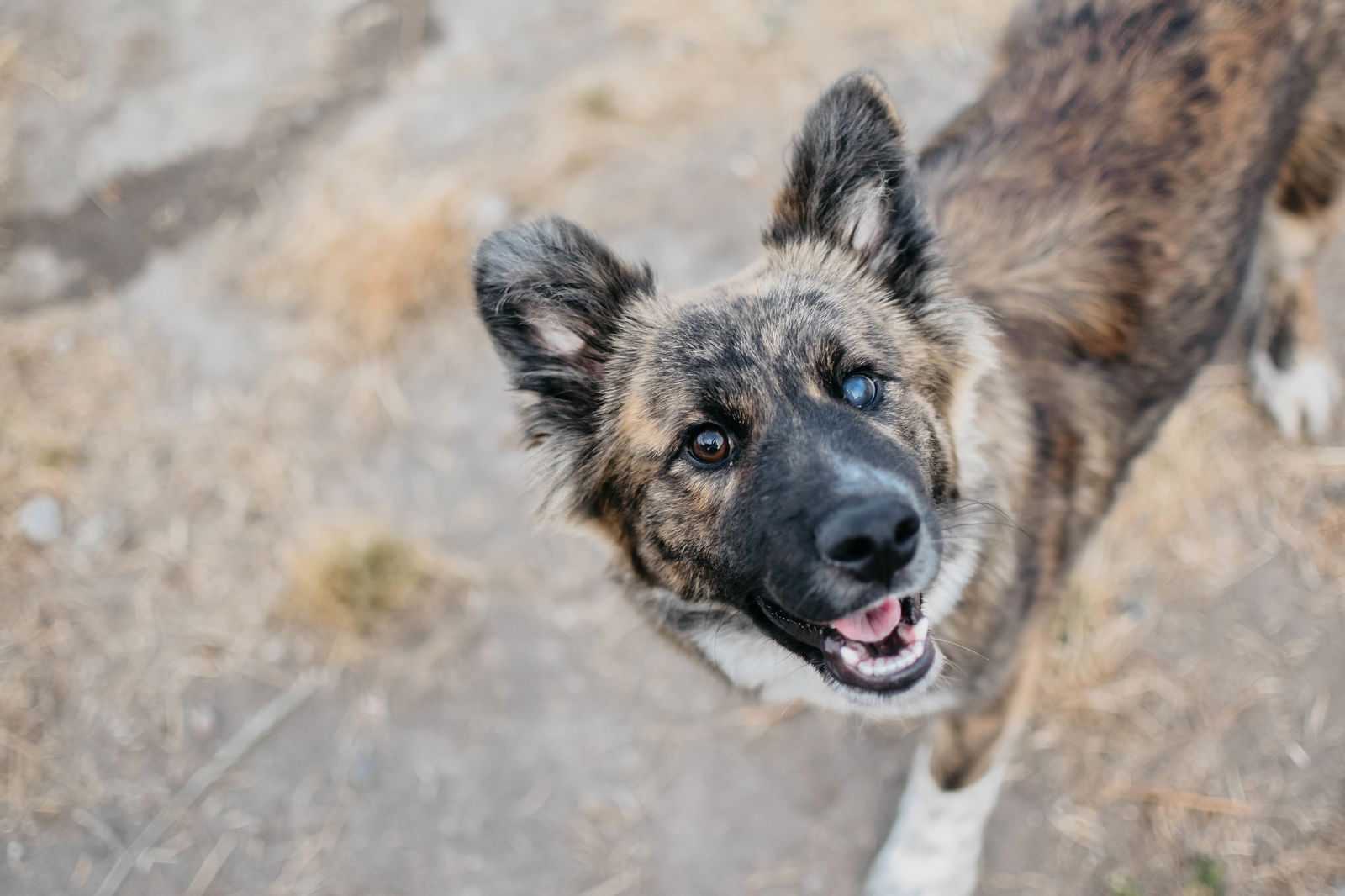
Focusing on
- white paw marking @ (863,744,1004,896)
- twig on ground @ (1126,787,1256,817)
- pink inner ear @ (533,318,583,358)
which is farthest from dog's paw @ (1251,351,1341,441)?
pink inner ear @ (533,318,583,358)

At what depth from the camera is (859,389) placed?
226cm

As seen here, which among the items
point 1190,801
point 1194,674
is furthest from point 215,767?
point 1194,674

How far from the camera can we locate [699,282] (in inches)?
189

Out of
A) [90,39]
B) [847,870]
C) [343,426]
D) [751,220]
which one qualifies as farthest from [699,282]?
[90,39]

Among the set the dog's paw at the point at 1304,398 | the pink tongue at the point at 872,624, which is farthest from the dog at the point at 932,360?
the dog's paw at the point at 1304,398

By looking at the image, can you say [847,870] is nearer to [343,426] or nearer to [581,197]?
[343,426]

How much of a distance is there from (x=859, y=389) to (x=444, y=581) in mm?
2379

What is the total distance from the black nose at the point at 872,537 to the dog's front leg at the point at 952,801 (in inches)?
44.4

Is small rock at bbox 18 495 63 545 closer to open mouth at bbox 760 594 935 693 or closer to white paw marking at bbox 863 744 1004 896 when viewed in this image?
open mouth at bbox 760 594 935 693

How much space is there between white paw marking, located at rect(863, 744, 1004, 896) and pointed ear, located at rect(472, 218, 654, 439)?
5.70ft

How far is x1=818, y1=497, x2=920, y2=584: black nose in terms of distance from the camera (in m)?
1.88

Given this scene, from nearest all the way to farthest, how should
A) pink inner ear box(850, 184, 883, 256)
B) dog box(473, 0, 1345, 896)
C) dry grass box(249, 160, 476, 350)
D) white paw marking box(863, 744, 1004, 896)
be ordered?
dog box(473, 0, 1345, 896), pink inner ear box(850, 184, 883, 256), white paw marking box(863, 744, 1004, 896), dry grass box(249, 160, 476, 350)

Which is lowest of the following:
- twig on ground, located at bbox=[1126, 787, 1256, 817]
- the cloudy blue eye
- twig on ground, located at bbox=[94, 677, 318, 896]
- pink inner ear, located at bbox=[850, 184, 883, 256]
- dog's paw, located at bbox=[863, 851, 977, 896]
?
twig on ground, located at bbox=[94, 677, 318, 896]

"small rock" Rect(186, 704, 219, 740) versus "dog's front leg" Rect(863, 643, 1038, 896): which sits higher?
"dog's front leg" Rect(863, 643, 1038, 896)
